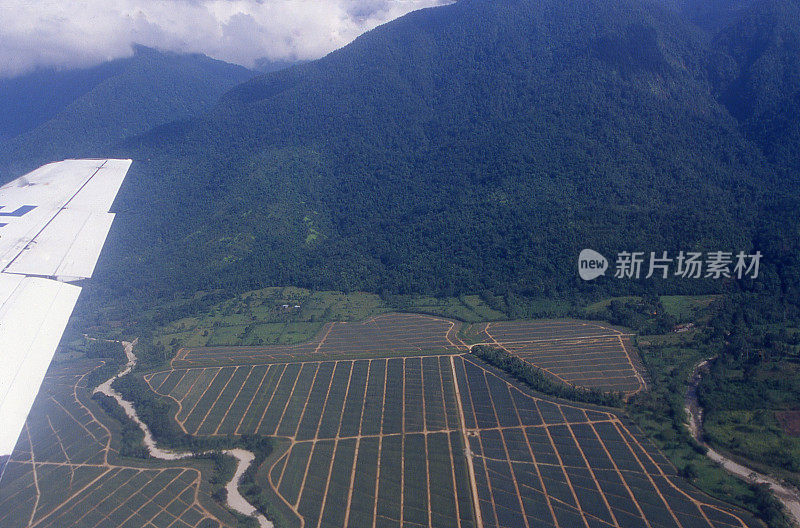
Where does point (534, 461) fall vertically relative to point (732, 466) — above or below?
below

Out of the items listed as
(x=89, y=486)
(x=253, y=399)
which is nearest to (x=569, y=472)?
(x=253, y=399)

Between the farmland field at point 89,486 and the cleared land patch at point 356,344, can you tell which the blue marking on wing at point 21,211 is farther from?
the cleared land patch at point 356,344

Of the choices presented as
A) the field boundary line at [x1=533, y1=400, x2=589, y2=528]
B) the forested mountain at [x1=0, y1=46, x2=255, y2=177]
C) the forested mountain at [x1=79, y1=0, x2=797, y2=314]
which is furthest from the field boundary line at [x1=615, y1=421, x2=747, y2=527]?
the forested mountain at [x1=0, y1=46, x2=255, y2=177]

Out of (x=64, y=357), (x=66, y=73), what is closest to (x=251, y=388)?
(x=64, y=357)

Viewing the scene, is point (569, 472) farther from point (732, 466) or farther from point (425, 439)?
point (732, 466)

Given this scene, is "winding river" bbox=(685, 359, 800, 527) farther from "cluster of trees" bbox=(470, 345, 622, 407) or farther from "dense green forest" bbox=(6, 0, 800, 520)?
"cluster of trees" bbox=(470, 345, 622, 407)

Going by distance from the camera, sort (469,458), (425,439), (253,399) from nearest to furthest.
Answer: (469,458) → (425,439) → (253,399)

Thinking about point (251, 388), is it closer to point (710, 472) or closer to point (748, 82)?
point (710, 472)
